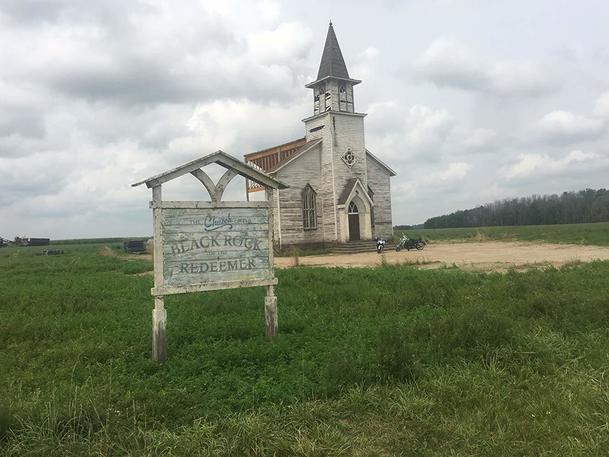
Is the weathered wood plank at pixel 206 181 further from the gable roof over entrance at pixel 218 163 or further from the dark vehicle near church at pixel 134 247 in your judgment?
the dark vehicle near church at pixel 134 247

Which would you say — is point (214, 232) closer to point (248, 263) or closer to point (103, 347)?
point (248, 263)

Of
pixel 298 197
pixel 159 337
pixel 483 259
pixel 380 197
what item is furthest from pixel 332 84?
pixel 159 337

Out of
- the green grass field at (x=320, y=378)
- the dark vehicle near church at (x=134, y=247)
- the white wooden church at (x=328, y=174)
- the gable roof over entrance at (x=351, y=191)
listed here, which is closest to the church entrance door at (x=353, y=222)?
the white wooden church at (x=328, y=174)

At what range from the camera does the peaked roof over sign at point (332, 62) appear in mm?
32094

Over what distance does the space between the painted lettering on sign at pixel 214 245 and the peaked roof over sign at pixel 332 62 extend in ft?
84.5

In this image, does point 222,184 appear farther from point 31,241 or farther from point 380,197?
point 31,241

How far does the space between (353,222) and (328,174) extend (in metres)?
3.39

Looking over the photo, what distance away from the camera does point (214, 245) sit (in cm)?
753

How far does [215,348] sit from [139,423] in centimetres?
253

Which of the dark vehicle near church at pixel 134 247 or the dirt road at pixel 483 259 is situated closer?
the dirt road at pixel 483 259

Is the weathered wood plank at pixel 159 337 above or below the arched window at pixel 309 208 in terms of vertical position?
below

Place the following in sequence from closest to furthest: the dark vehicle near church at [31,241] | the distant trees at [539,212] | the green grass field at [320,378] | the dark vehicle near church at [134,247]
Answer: the green grass field at [320,378] < the dark vehicle near church at [134,247] < the dark vehicle near church at [31,241] < the distant trees at [539,212]

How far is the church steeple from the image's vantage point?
31.9m

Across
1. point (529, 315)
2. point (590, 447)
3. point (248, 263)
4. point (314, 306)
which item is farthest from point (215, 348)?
point (529, 315)
